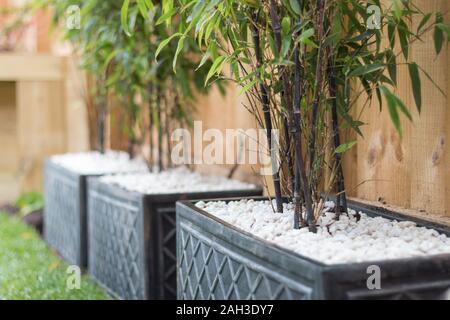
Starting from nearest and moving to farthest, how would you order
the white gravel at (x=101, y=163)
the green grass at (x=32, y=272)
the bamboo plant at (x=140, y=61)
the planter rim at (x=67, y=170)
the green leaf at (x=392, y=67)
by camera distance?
1. the green leaf at (x=392, y=67)
2. the bamboo plant at (x=140, y=61)
3. the green grass at (x=32, y=272)
4. the planter rim at (x=67, y=170)
5. the white gravel at (x=101, y=163)

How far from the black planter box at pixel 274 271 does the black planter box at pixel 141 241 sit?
0.46 m

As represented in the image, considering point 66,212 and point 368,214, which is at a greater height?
point 368,214

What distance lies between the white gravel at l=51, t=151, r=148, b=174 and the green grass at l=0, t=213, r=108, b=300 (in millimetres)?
438

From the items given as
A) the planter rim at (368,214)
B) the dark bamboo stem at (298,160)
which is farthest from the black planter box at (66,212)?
the dark bamboo stem at (298,160)

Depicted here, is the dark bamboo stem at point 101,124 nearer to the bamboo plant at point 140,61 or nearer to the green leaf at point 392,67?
the bamboo plant at point 140,61

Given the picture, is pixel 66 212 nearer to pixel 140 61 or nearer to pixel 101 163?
pixel 101 163

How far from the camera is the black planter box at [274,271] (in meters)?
1.25

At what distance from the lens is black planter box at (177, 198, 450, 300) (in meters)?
1.25

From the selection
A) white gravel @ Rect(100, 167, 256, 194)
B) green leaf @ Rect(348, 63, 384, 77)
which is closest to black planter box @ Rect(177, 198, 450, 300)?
green leaf @ Rect(348, 63, 384, 77)

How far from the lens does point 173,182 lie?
2.62m

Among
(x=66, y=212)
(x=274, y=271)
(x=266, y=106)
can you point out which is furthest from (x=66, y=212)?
(x=274, y=271)

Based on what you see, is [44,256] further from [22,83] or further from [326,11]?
[326,11]

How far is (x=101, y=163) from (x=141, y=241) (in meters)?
1.15
